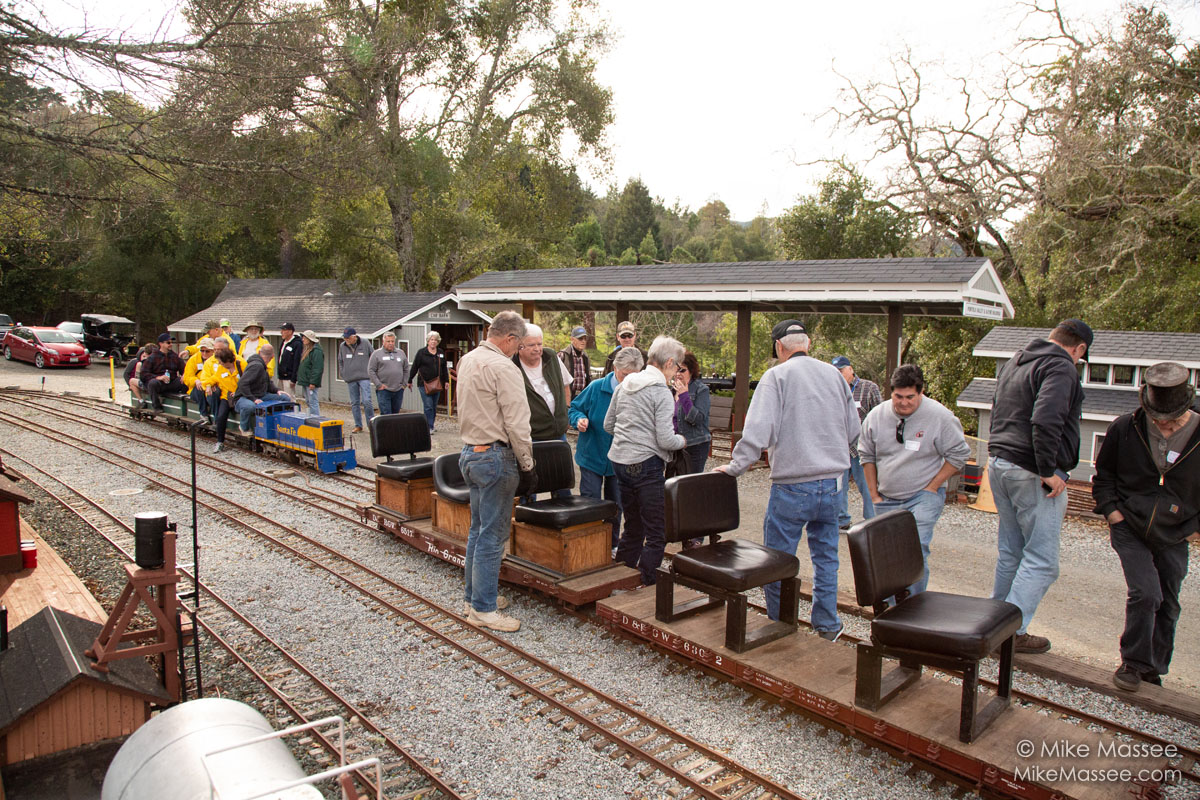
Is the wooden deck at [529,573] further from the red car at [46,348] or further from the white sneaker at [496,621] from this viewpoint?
the red car at [46,348]

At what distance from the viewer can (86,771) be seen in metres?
3.48

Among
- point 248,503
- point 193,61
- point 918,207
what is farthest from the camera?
point 918,207

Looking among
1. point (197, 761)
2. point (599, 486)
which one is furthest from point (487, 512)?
point (197, 761)

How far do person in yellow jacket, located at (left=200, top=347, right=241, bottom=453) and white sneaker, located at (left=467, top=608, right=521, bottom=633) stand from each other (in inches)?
345

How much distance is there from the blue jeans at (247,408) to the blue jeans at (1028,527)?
10.9 meters

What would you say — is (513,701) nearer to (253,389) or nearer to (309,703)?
(309,703)

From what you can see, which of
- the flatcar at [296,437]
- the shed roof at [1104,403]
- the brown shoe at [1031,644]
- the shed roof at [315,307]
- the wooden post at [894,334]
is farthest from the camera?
the shed roof at [315,307]

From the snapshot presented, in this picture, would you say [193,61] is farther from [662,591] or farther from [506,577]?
[662,591]

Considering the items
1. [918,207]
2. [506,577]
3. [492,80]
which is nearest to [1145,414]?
[506,577]

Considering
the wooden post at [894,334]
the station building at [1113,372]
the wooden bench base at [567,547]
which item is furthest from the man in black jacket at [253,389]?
the station building at [1113,372]

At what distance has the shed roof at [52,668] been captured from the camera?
133 inches

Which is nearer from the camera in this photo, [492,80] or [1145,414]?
[1145,414]

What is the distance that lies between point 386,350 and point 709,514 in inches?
333

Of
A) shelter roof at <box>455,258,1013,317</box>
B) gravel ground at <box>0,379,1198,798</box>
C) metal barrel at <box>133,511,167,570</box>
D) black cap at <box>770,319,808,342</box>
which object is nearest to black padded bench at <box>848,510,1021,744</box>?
gravel ground at <box>0,379,1198,798</box>
